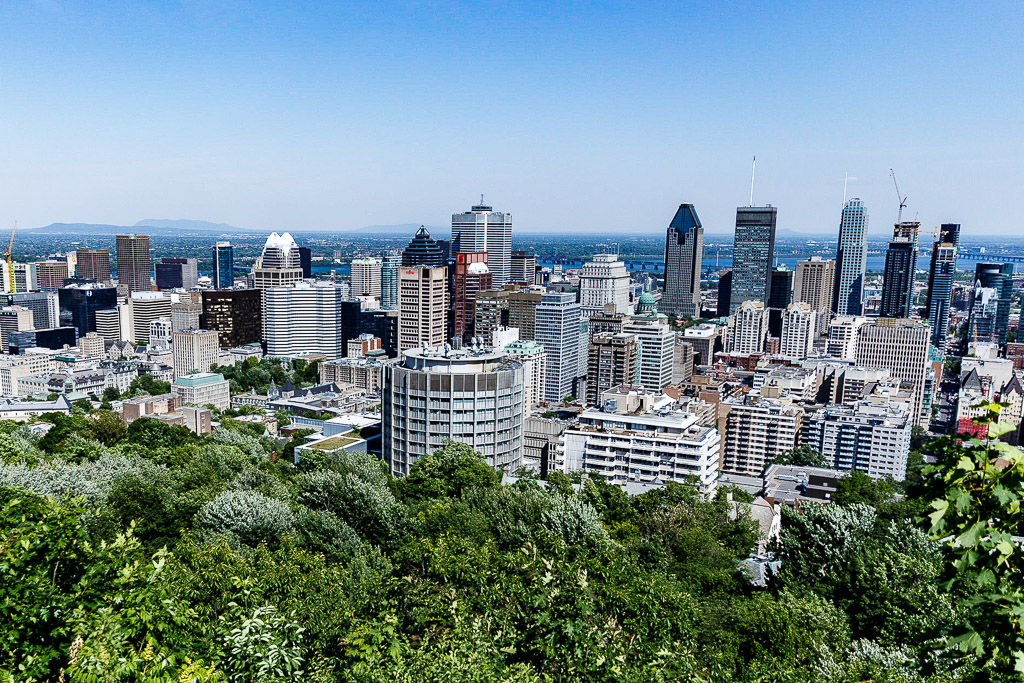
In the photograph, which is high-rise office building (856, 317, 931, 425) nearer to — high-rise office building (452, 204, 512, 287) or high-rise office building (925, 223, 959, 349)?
high-rise office building (925, 223, 959, 349)

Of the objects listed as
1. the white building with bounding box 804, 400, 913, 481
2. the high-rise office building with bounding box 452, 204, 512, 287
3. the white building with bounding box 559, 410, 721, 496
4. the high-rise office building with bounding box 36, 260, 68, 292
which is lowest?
the white building with bounding box 804, 400, 913, 481

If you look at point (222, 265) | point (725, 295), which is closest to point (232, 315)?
point (222, 265)

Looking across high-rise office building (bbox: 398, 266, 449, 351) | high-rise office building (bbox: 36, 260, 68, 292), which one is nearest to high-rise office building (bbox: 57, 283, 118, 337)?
high-rise office building (bbox: 36, 260, 68, 292)

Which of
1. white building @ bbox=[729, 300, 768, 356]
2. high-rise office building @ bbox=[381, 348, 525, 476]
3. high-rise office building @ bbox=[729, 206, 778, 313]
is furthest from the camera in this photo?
high-rise office building @ bbox=[729, 206, 778, 313]

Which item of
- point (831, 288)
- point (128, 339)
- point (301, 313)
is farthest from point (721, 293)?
point (128, 339)

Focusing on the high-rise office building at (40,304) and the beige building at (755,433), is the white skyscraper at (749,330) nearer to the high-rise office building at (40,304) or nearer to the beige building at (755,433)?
the beige building at (755,433)

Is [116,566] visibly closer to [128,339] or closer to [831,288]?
[128,339]
